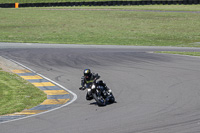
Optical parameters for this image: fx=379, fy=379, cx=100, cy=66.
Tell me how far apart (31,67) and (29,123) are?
40.5ft

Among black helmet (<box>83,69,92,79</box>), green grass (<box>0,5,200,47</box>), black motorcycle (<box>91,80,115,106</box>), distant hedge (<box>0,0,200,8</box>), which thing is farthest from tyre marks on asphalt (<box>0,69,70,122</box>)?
distant hedge (<box>0,0,200,8</box>)

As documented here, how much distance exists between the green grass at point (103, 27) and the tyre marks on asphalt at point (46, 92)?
19.6 metres

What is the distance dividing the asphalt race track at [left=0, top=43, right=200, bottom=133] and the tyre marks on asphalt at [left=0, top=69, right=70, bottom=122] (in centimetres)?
59

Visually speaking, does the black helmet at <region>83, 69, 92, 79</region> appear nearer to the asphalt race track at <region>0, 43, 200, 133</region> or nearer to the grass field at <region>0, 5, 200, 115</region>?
the asphalt race track at <region>0, 43, 200, 133</region>

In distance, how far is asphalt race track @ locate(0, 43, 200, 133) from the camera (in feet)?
35.6

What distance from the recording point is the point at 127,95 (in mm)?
15336

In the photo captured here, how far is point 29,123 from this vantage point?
11461mm

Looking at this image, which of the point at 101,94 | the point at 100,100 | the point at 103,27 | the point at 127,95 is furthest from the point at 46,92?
the point at 103,27

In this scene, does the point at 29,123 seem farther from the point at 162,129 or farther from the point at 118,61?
the point at 118,61

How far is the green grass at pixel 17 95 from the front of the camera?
14.2 metres

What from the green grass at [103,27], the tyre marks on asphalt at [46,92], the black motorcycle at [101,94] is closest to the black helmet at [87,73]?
the black motorcycle at [101,94]

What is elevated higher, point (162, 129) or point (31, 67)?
point (162, 129)

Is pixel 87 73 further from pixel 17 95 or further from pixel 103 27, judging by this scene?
pixel 103 27

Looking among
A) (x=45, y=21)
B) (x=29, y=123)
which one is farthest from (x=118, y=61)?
(x=45, y=21)
